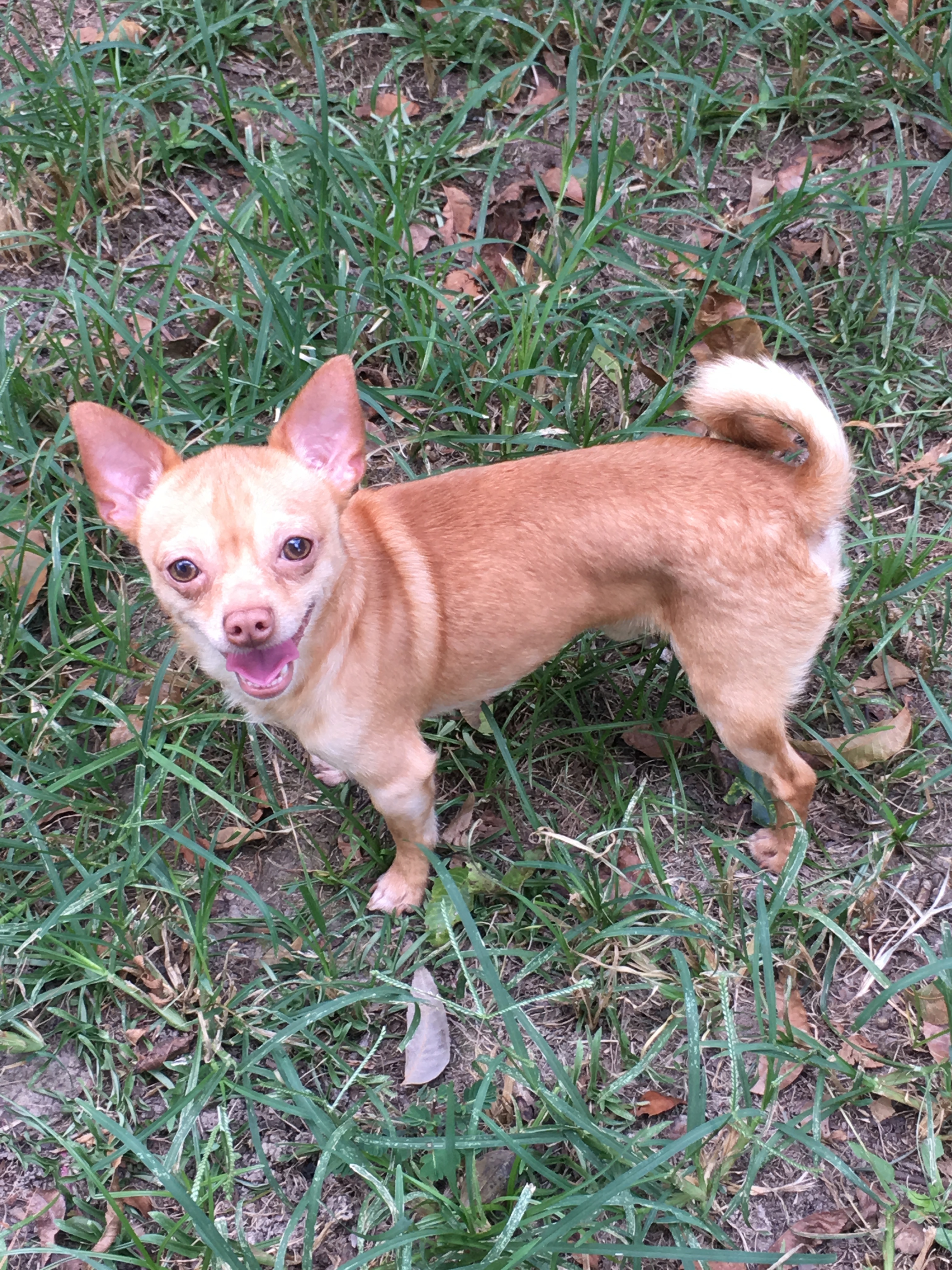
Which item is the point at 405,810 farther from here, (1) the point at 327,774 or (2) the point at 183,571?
(2) the point at 183,571

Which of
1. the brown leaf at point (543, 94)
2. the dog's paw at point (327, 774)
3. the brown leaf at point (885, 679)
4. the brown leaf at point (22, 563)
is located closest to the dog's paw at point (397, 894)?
the dog's paw at point (327, 774)

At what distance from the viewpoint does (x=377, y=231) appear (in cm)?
393

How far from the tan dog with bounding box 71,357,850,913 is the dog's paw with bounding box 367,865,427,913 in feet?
0.43

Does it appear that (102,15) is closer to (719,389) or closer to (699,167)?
(699,167)

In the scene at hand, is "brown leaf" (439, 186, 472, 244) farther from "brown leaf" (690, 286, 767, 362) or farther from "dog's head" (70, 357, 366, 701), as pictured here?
"dog's head" (70, 357, 366, 701)

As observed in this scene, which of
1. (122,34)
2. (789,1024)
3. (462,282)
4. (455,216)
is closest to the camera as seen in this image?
(789,1024)

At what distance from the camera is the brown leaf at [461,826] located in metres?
3.49

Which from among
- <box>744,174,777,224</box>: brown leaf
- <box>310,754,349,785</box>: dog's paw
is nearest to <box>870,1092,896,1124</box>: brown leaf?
<box>310,754,349,785</box>: dog's paw

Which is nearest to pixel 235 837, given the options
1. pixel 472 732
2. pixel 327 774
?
pixel 327 774

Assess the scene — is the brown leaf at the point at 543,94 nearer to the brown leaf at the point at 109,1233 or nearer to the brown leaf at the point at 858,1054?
the brown leaf at the point at 858,1054

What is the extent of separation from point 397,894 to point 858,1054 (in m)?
1.46

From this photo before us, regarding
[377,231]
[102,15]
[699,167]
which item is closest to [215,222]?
[377,231]

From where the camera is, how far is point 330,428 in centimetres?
280

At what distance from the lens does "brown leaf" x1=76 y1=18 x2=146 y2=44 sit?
452cm
